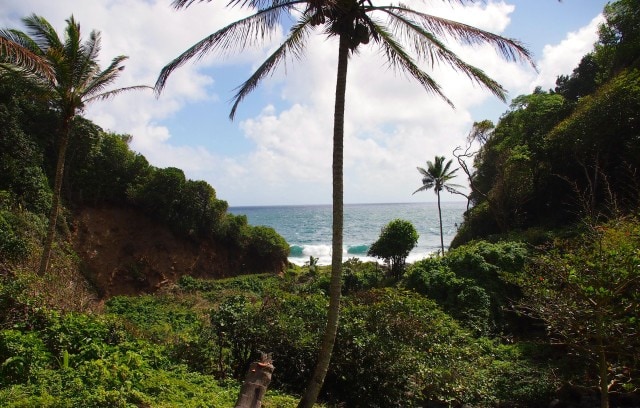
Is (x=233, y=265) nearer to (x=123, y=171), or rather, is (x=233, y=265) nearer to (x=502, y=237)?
(x=123, y=171)

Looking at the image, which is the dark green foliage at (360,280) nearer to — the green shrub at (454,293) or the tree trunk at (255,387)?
the green shrub at (454,293)

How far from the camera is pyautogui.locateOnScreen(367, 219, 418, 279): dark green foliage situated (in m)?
26.5

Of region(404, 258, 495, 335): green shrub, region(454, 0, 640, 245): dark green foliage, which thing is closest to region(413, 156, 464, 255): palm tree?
region(454, 0, 640, 245): dark green foliage

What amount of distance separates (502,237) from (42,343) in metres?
20.5

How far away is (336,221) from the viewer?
241 inches

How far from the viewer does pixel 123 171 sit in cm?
2653

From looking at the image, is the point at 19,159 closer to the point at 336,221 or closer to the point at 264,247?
the point at 264,247

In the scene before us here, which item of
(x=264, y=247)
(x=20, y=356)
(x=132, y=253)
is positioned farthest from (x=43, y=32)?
(x=264, y=247)

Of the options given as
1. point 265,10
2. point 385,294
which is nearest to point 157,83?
point 265,10

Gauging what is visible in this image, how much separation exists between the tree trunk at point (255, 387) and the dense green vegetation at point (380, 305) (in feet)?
5.67

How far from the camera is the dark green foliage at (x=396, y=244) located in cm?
2653

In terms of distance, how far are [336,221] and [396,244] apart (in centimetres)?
2112

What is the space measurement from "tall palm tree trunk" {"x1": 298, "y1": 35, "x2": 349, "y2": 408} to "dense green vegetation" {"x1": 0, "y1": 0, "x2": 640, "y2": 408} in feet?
4.03

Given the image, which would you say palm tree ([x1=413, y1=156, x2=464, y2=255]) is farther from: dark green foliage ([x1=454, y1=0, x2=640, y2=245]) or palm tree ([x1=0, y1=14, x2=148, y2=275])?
palm tree ([x1=0, y1=14, x2=148, y2=275])
